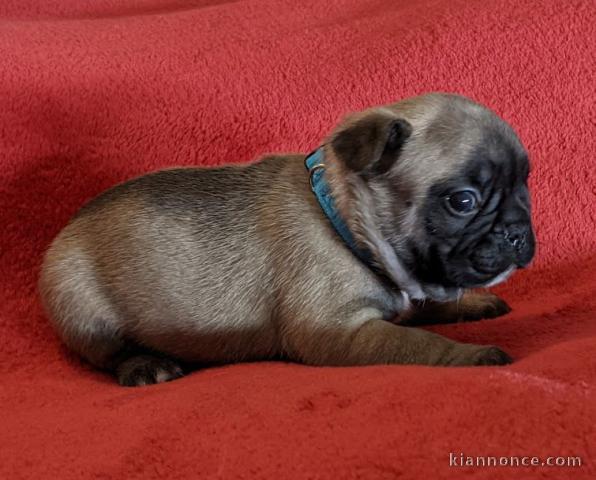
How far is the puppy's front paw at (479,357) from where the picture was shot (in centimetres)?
208

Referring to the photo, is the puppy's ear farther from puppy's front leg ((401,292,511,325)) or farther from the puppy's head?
puppy's front leg ((401,292,511,325))

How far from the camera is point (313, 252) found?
2.47 m

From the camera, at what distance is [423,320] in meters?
2.85

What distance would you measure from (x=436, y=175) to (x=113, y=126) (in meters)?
1.55

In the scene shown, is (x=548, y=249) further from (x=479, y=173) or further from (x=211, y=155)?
(x=211, y=155)

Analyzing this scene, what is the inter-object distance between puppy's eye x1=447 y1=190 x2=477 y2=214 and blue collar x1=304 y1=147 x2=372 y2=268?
0.30 metres

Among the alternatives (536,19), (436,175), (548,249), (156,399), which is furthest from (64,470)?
(536,19)

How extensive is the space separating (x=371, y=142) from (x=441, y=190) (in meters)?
0.23

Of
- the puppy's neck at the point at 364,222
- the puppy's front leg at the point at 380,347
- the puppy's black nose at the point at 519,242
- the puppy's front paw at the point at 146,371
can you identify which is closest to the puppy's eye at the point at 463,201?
the puppy's black nose at the point at 519,242

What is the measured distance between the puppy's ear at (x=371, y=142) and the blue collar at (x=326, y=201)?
0.50ft

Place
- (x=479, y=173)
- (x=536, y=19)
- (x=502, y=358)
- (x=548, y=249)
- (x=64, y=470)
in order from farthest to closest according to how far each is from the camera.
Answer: (x=536, y=19) < (x=548, y=249) < (x=479, y=173) < (x=502, y=358) < (x=64, y=470)

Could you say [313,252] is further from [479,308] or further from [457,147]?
[479,308]

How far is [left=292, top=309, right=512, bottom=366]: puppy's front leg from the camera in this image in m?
2.12

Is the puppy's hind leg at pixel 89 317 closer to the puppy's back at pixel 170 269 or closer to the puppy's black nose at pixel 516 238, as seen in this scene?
the puppy's back at pixel 170 269
